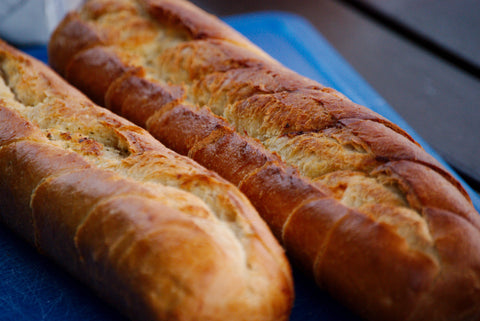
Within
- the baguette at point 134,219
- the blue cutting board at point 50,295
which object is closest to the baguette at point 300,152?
the blue cutting board at point 50,295

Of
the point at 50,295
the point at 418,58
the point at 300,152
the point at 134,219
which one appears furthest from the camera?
the point at 418,58

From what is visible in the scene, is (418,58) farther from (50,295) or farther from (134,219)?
(50,295)

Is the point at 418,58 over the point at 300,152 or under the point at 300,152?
over

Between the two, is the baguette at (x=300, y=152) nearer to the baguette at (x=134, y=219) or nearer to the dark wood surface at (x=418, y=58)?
the baguette at (x=134, y=219)

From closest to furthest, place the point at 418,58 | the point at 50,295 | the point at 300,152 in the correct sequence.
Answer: the point at 50,295 → the point at 300,152 → the point at 418,58

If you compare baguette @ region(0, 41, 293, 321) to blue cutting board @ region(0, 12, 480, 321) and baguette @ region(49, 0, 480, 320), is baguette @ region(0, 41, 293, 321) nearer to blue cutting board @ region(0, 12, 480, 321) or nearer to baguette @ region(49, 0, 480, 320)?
blue cutting board @ region(0, 12, 480, 321)

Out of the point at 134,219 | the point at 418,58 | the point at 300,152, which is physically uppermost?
the point at 418,58

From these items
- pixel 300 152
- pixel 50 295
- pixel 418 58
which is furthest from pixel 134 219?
pixel 418 58
